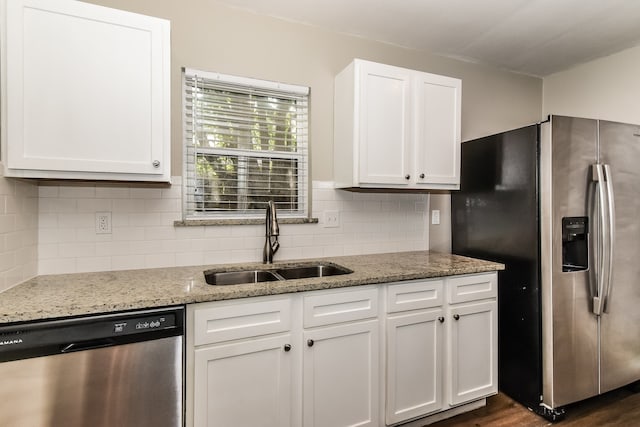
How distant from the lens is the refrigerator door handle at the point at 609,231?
2.03 meters

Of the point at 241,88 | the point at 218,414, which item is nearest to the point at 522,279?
the point at 218,414

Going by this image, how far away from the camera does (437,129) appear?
2.25m

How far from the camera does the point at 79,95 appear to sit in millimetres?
1487

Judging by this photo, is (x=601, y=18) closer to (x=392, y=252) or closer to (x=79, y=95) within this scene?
(x=392, y=252)

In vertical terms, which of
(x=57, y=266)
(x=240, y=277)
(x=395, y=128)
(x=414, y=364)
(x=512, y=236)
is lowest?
(x=414, y=364)

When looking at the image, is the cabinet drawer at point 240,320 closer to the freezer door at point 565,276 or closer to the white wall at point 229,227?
the white wall at point 229,227

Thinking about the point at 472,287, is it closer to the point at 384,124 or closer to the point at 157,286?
the point at 384,124

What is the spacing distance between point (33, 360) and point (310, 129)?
6.01 feet

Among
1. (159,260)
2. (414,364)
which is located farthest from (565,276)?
(159,260)

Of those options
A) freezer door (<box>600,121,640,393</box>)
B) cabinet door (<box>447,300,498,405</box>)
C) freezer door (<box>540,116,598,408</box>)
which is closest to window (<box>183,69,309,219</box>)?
cabinet door (<box>447,300,498,405</box>)

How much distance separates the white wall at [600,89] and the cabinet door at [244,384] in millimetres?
3076

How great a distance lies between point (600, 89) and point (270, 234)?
9.66 ft

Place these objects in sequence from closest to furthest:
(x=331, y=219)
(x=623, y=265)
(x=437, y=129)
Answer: (x=623, y=265)
(x=437, y=129)
(x=331, y=219)

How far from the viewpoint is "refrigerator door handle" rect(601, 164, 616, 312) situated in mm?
2031
